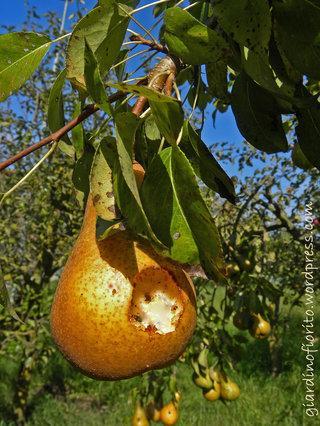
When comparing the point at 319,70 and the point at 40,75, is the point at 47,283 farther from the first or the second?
the point at 319,70

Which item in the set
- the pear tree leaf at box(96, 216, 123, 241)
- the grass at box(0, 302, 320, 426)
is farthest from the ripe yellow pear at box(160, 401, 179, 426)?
the pear tree leaf at box(96, 216, 123, 241)

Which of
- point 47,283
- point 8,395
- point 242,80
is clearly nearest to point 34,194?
point 47,283

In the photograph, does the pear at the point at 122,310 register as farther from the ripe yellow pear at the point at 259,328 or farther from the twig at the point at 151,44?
the ripe yellow pear at the point at 259,328

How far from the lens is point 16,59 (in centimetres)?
83

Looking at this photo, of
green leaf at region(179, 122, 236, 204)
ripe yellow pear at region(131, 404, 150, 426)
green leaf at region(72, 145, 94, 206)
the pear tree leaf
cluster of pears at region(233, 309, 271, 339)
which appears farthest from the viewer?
ripe yellow pear at region(131, 404, 150, 426)

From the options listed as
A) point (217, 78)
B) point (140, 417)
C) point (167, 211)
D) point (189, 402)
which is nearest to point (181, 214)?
point (167, 211)

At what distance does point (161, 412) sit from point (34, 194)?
244 cm

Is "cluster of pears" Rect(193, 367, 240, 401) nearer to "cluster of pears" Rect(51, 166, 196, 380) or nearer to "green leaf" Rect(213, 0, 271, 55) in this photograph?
"cluster of pears" Rect(51, 166, 196, 380)

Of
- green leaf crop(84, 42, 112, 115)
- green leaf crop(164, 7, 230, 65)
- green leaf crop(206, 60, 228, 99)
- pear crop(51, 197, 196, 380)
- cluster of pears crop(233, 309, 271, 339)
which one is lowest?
pear crop(51, 197, 196, 380)

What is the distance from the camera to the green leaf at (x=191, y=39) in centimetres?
69

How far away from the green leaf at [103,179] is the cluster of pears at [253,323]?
87.4 inches

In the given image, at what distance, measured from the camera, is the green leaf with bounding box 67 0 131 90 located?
69 cm

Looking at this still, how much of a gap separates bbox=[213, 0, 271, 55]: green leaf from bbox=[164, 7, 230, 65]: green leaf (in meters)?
0.05

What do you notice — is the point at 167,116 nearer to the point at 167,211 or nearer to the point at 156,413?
the point at 167,211
